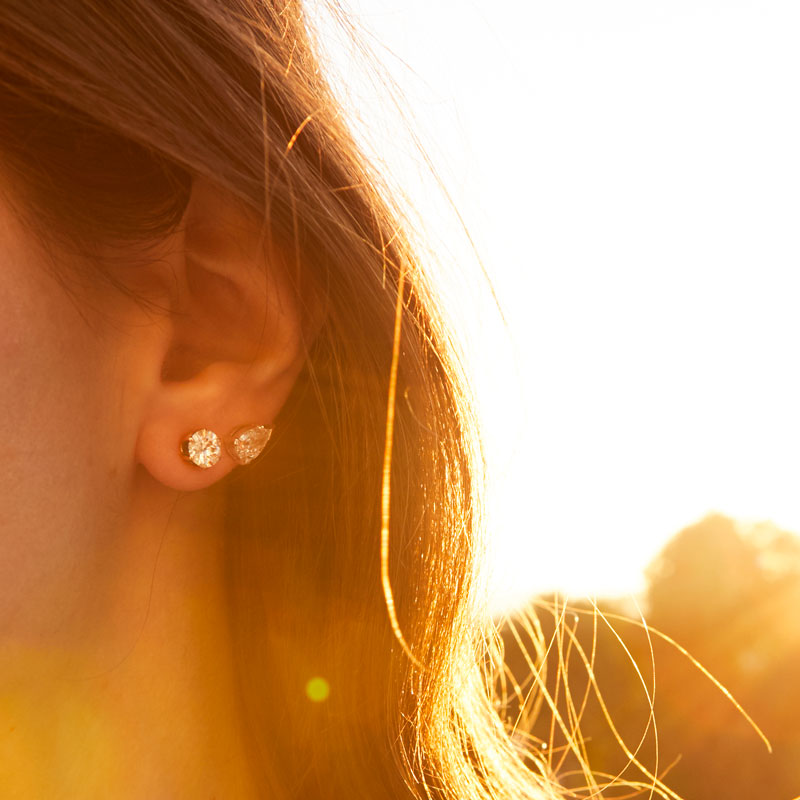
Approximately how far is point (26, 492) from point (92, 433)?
0.40ft

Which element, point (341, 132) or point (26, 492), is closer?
point (26, 492)

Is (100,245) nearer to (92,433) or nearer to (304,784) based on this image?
(92,433)

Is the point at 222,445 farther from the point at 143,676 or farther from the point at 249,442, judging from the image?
the point at 143,676

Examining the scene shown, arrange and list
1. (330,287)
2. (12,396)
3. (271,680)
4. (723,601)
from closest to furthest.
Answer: (12,396), (330,287), (271,680), (723,601)

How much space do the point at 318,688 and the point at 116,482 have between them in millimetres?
603

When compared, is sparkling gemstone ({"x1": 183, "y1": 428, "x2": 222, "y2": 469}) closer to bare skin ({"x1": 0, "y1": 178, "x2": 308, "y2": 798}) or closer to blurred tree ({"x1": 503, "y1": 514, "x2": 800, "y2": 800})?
A: bare skin ({"x1": 0, "y1": 178, "x2": 308, "y2": 798})

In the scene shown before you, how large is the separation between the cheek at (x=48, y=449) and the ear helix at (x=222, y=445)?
109mm

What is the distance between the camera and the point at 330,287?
4.33ft

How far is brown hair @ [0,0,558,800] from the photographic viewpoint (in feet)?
3.97

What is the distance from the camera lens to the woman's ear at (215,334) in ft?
4.22

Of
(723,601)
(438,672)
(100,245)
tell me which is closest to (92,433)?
(100,245)

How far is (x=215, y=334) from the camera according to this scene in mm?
1324

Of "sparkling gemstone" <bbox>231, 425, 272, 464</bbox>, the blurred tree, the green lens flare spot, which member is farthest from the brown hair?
the blurred tree

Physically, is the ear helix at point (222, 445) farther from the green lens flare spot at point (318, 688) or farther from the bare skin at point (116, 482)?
the green lens flare spot at point (318, 688)
